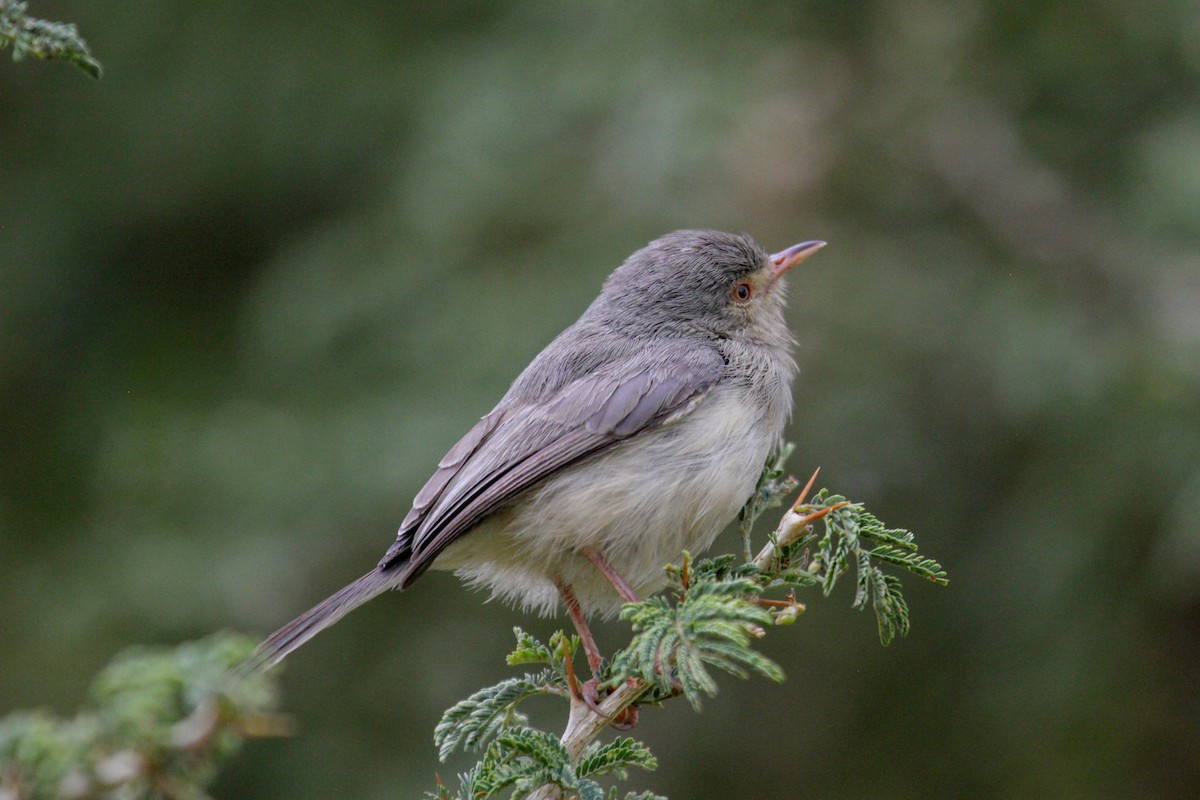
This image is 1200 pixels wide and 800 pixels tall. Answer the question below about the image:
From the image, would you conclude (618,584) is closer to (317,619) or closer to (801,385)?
(317,619)

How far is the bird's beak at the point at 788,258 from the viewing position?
169 inches

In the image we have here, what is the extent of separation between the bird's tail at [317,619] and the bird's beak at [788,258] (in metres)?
1.87

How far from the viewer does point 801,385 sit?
539cm

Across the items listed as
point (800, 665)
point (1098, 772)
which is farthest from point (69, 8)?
point (1098, 772)

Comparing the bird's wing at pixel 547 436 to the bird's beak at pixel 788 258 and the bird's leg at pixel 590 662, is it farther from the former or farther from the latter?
the bird's beak at pixel 788 258

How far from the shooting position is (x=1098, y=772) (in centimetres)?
505

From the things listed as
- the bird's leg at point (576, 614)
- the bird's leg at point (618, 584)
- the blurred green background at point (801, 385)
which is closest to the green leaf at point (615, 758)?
the bird's leg at point (618, 584)

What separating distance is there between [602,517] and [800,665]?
2.65 meters

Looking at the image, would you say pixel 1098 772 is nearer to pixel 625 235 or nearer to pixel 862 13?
pixel 625 235

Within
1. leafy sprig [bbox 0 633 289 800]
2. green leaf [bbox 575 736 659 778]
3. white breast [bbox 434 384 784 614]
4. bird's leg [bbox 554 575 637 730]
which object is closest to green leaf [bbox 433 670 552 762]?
bird's leg [bbox 554 575 637 730]

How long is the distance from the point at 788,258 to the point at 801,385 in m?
1.17

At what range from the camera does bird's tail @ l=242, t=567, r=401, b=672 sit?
313 cm

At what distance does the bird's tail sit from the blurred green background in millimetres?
1723

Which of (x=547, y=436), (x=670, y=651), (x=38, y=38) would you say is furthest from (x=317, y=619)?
(x=38, y=38)
